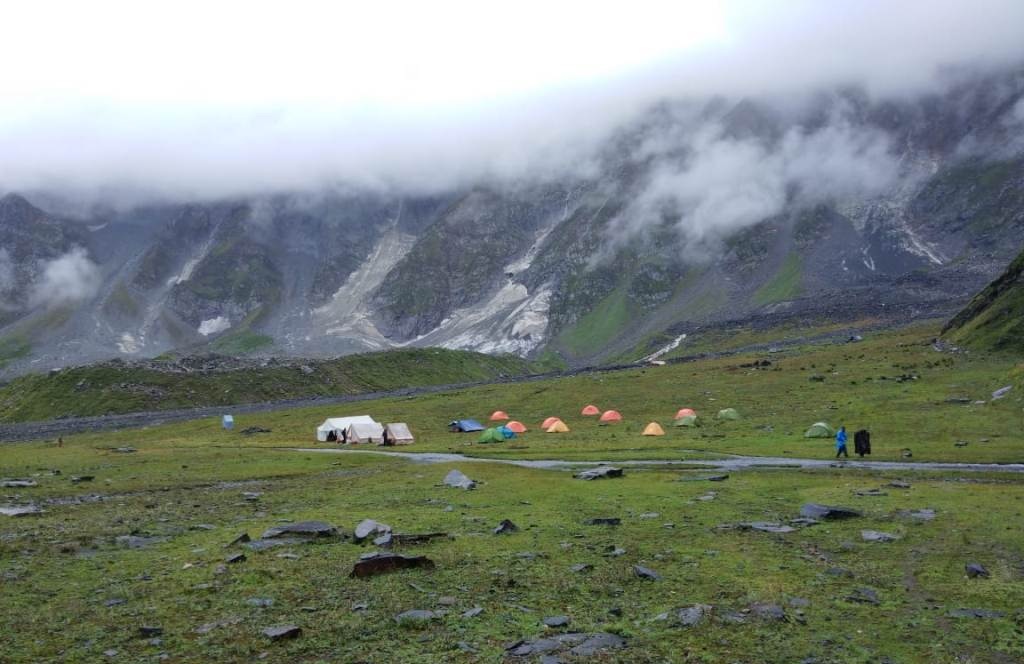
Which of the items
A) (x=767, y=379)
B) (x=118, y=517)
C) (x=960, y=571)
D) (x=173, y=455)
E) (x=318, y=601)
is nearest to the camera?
(x=318, y=601)

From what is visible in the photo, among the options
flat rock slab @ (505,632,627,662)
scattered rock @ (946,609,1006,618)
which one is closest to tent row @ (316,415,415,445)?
flat rock slab @ (505,632,627,662)

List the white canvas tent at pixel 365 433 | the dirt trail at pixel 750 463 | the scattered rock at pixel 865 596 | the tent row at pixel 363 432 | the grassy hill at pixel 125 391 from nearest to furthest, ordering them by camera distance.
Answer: the scattered rock at pixel 865 596 → the dirt trail at pixel 750 463 → the tent row at pixel 363 432 → the white canvas tent at pixel 365 433 → the grassy hill at pixel 125 391

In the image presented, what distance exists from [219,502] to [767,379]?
331 feet

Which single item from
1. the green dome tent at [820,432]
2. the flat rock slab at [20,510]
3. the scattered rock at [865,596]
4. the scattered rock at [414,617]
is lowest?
the green dome tent at [820,432]

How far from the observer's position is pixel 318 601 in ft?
62.1

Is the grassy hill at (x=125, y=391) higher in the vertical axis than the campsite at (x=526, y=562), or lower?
higher

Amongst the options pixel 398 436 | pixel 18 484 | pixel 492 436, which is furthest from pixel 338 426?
pixel 18 484

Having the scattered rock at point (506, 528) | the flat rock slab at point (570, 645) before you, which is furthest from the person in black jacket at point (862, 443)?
the flat rock slab at point (570, 645)

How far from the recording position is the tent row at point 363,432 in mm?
92000

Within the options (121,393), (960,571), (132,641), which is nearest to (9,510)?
(132,641)

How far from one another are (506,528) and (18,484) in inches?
1466

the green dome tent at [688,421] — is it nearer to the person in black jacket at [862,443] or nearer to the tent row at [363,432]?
the person in black jacket at [862,443]

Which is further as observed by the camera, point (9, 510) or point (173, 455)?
point (173, 455)

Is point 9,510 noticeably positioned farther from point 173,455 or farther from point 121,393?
point 121,393
